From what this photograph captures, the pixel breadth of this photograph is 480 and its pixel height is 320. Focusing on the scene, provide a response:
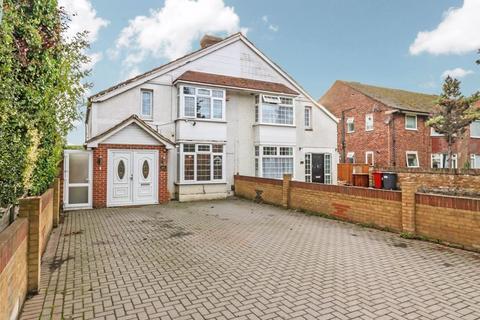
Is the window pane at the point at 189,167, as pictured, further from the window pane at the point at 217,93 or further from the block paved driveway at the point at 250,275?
the block paved driveway at the point at 250,275

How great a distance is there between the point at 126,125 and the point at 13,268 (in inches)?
383

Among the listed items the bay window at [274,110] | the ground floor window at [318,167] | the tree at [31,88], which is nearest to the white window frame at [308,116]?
the bay window at [274,110]

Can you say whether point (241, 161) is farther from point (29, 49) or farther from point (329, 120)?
point (29, 49)

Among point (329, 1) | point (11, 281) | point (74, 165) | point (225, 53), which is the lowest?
point (11, 281)

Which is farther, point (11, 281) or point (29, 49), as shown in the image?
point (29, 49)

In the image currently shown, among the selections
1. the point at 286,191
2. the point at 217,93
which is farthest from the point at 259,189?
the point at 217,93

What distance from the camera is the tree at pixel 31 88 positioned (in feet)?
12.1

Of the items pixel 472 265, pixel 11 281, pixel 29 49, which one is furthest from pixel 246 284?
pixel 29 49

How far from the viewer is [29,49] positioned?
4945mm

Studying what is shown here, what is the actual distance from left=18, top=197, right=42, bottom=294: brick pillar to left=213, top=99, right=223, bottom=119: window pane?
36.2 feet

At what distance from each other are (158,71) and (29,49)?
957 cm

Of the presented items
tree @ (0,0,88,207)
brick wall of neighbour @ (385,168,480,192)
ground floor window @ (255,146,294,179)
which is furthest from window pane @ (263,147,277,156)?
tree @ (0,0,88,207)

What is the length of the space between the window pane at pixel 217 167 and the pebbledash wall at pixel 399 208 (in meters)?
3.86

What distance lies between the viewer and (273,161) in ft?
54.8
